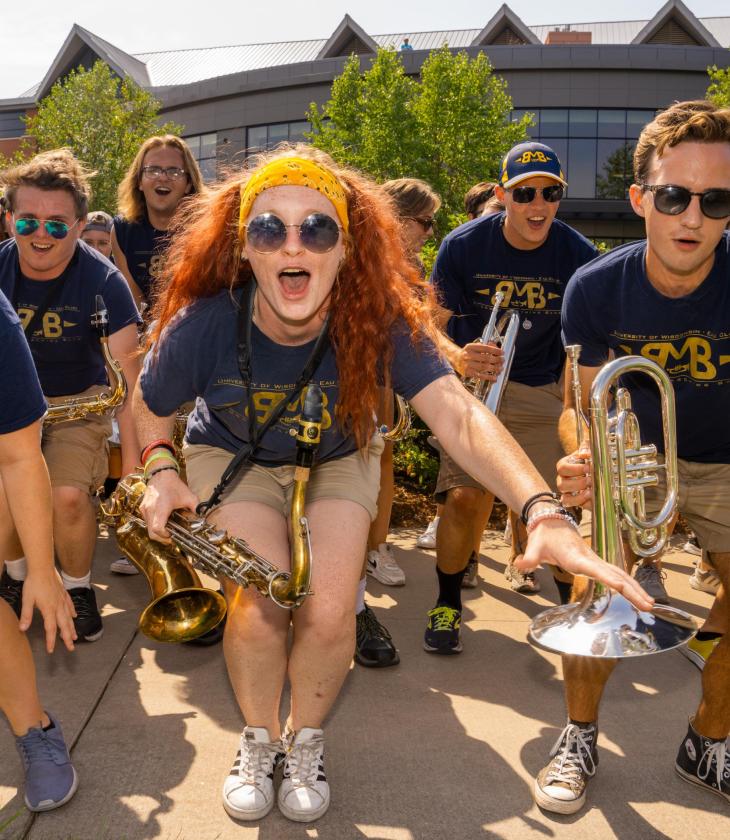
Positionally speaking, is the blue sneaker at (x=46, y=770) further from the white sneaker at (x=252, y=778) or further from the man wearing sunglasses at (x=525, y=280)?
the man wearing sunglasses at (x=525, y=280)

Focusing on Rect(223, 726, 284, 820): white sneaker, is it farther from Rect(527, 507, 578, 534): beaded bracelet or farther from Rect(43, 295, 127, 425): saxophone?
Rect(43, 295, 127, 425): saxophone

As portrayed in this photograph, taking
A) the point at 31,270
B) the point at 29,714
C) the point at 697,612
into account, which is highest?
the point at 31,270

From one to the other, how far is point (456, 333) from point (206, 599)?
8.32 feet

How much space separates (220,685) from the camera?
3.79 m

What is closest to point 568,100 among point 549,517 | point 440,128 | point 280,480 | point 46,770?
point 440,128

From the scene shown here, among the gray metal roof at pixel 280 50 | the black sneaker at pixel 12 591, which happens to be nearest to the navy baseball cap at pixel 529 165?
the black sneaker at pixel 12 591

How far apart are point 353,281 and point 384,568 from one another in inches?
102

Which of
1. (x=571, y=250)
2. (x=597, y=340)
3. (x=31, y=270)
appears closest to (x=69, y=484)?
(x=31, y=270)

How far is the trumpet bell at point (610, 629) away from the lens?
90.0 inches

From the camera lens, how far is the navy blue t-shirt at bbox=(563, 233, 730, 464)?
3156mm

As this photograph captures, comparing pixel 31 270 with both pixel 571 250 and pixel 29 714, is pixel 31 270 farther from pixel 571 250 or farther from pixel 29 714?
pixel 571 250

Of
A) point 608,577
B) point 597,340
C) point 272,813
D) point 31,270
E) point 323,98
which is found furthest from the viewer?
point 323,98

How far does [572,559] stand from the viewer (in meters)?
2.04

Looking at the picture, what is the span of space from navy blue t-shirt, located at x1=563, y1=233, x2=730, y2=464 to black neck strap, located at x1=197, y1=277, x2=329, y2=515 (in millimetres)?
1028
